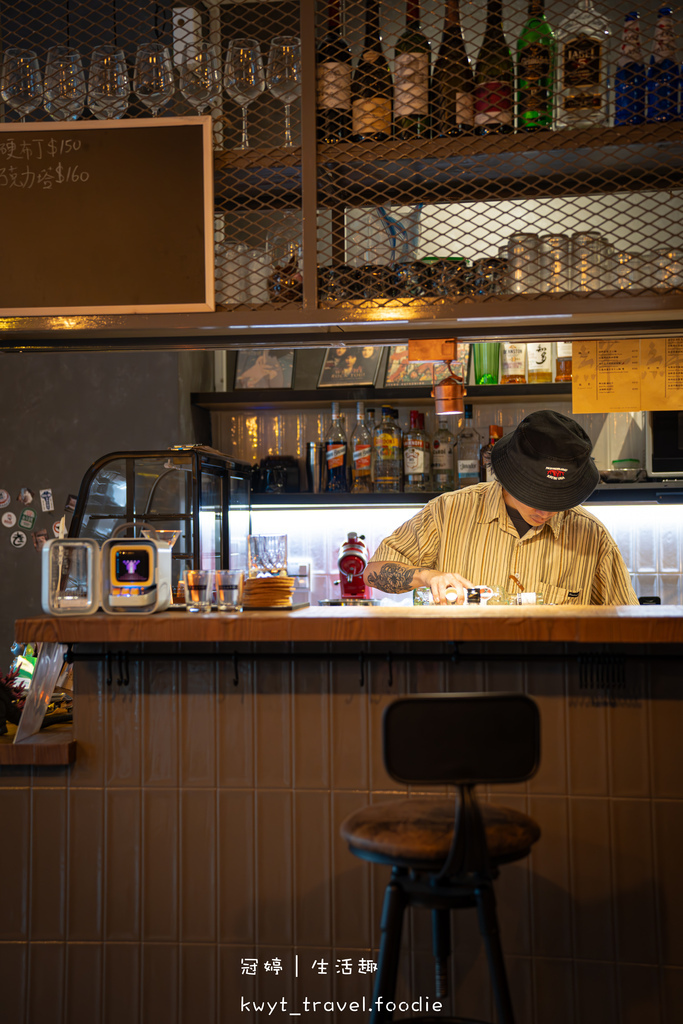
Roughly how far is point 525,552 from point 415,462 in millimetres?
1319

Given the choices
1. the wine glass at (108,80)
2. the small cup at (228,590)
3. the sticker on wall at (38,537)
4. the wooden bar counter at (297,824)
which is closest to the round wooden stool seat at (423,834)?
the wooden bar counter at (297,824)

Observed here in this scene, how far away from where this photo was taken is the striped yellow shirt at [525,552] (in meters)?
2.78

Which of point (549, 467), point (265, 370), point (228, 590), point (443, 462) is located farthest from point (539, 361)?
point (228, 590)

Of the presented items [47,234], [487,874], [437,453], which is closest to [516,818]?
[487,874]

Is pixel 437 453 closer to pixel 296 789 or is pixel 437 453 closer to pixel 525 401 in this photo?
pixel 525 401

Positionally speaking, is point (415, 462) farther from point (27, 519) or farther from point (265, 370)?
point (27, 519)

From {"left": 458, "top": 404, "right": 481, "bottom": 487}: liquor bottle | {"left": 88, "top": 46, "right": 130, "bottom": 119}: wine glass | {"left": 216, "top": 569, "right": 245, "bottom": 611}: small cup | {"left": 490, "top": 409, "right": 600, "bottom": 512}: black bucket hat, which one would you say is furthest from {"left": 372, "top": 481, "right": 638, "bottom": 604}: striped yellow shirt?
{"left": 88, "top": 46, "right": 130, "bottom": 119}: wine glass

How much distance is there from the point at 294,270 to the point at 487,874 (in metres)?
1.64

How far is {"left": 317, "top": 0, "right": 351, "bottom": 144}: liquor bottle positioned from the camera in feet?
7.38

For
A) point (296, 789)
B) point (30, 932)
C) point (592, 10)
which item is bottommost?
point (30, 932)

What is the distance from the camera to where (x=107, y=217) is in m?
2.26

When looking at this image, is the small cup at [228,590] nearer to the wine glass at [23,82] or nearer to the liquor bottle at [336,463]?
the wine glass at [23,82]

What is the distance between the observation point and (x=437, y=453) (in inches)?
161

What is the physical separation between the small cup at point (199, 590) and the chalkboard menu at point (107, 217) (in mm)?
738
